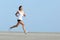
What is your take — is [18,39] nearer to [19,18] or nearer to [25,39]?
[25,39]

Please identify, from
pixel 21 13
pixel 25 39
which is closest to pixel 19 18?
pixel 21 13

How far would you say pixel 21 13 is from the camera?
1766 cm

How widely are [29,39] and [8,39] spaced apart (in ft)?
4.21

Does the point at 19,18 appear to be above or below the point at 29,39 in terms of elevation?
above

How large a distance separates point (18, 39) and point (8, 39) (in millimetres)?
607

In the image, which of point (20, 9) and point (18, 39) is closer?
point (20, 9)

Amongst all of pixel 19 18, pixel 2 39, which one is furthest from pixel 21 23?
pixel 2 39

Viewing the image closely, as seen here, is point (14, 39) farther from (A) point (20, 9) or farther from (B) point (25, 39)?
(A) point (20, 9)

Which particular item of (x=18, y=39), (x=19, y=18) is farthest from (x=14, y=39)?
(x=19, y=18)

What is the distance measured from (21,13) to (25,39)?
5.95 ft

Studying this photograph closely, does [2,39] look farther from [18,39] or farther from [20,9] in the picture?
[20,9]

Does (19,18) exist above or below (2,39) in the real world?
above

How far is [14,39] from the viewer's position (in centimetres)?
1875

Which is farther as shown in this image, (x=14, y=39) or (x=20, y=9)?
(x=14, y=39)
